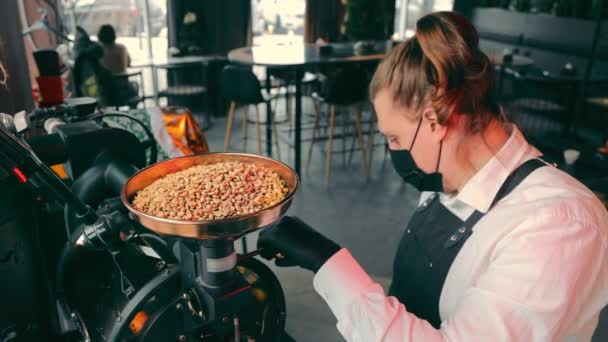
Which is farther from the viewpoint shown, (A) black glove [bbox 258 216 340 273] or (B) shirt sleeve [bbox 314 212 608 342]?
(A) black glove [bbox 258 216 340 273]

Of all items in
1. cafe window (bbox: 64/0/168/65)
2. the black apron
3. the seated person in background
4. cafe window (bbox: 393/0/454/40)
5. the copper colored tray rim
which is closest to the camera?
the copper colored tray rim

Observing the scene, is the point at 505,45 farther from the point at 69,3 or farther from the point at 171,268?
the point at 171,268

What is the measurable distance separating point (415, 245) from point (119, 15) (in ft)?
20.6

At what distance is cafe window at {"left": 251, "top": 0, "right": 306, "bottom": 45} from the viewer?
7.06 m

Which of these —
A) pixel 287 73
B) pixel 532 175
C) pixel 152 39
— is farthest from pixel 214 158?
pixel 152 39

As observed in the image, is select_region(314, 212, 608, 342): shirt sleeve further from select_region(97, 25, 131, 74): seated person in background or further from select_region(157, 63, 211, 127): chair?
select_region(157, 63, 211, 127): chair

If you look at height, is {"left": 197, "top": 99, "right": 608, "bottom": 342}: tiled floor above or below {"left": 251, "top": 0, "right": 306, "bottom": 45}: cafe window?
below

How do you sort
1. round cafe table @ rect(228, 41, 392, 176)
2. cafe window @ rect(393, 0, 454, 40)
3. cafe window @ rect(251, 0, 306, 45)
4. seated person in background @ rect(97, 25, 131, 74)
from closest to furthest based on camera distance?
round cafe table @ rect(228, 41, 392, 176), seated person in background @ rect(97, 25, 131, 74), cafe window @ rect(251, 0, 306, 45), cafe window @ rect(393, 0, 454, 40)

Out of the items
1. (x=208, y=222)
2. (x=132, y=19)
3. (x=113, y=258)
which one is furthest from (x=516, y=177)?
(x=132, y=19)

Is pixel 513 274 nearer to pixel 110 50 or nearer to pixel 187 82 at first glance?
pixel 110 50

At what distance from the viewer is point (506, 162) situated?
1018 mm

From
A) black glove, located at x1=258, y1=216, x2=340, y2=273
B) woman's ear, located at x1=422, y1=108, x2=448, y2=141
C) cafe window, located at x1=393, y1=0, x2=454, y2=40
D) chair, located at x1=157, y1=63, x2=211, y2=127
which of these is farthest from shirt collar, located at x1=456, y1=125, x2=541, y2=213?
cafe window, located at x1=393, y1=0, x2=454, y2=40

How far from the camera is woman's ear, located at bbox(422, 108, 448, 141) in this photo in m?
0.95

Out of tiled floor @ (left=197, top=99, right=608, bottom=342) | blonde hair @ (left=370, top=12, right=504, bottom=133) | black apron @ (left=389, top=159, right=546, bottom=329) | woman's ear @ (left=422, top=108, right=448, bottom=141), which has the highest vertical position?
blonde hair @ (left=370, top=12, right=504, bottom=133)
